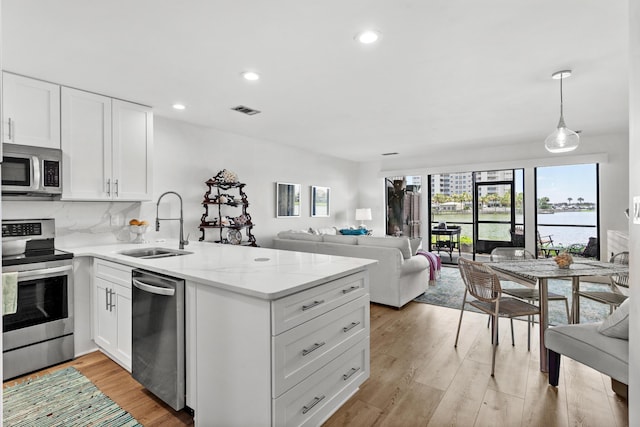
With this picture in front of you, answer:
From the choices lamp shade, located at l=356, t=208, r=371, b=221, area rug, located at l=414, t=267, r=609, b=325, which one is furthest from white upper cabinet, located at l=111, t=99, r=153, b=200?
lamp shade, located at l=356, t=208, r=371, b=221

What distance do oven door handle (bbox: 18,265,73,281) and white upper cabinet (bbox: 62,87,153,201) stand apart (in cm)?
66

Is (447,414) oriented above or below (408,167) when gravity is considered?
below

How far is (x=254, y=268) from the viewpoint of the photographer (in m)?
2.16

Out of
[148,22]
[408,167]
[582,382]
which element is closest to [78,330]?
[148,22]

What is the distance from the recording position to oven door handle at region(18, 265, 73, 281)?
2555 mm

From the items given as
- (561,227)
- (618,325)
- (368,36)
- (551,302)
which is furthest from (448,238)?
(368,36)

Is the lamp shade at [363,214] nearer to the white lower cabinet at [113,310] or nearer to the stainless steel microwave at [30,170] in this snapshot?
the white lower cabinet at [113,310]

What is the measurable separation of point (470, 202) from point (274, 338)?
22.3ft

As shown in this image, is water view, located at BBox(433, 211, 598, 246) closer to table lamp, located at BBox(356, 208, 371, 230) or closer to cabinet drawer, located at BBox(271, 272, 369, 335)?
table lamp, located at BBox(356, 208, 371, 230)

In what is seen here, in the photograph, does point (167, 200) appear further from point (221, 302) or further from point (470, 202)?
point (470, 202)

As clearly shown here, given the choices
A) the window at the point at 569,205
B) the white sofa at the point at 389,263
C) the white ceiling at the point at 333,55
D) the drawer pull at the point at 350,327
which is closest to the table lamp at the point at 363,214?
the white sofa at the point at 389,263

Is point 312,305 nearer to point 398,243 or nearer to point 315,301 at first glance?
point 315,301

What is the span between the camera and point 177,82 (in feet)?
10.1

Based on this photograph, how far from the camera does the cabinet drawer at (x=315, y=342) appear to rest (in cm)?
168
